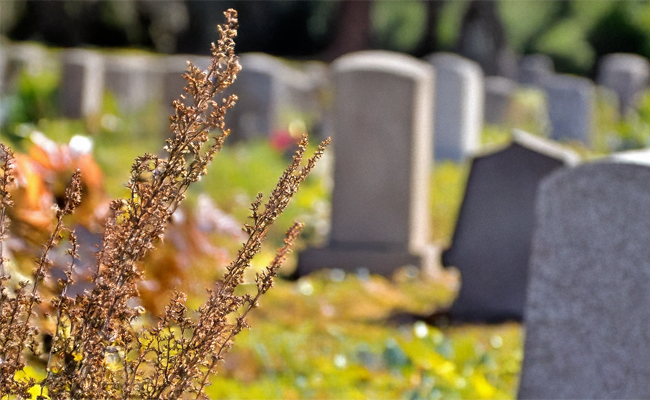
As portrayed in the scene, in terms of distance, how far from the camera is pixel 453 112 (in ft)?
41.1

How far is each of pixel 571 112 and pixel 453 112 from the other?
339cm

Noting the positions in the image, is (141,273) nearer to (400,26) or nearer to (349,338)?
(349,338)

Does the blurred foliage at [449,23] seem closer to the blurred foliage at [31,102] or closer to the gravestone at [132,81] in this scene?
the gravestone at [132,81]

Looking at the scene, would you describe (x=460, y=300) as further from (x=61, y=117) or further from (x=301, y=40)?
(x=301, y=40)

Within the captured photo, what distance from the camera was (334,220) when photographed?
7.26 metres

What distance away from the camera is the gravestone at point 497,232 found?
5688 millimetres

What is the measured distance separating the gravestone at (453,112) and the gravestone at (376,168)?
5278 millimetres

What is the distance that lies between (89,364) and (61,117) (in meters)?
12.1

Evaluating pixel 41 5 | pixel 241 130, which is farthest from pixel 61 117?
pixel 41 5

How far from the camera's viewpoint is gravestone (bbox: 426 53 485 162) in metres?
12.5

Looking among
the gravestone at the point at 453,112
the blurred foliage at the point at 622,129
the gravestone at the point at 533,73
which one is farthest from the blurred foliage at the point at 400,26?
the gravestone at the point at 453,112

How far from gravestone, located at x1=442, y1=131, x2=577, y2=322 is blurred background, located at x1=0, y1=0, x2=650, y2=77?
73.5 feet

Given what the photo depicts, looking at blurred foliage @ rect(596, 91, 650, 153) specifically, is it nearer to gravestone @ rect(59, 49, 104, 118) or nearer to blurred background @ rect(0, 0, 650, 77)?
gravestone @ rect(59, 49, 104, 118)

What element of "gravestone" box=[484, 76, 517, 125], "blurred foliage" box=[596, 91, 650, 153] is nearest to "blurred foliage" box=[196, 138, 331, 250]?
"blurred foliage" box=[596, 91, 650, 153]
